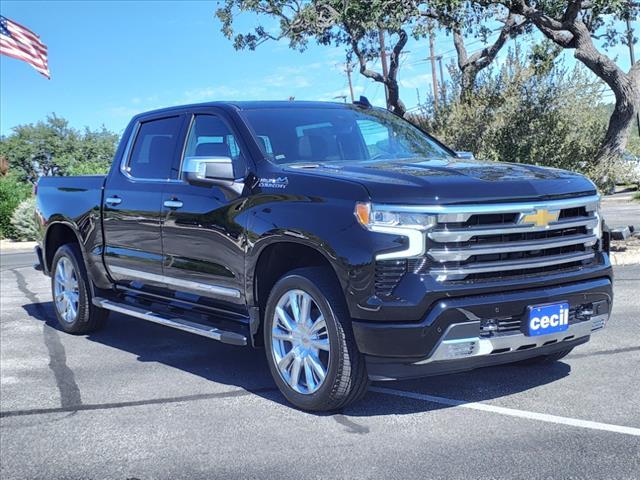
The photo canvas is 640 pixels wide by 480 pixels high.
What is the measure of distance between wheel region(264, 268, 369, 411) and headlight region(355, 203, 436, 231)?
1.68 feet

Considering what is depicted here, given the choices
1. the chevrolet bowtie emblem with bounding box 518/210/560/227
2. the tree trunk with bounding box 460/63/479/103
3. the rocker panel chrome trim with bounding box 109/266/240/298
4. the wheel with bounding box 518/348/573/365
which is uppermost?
the tree trunk with bounding box 460/63/479/103

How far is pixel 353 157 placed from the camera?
215 inches

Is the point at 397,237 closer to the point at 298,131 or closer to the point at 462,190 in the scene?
the point at 462,190

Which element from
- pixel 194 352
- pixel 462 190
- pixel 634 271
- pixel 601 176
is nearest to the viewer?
pixel 462 190

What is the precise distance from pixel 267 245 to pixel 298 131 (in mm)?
1174

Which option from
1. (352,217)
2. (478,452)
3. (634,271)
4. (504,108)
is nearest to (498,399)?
(478,452)

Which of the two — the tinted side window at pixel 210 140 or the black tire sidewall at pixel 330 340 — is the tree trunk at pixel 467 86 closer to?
the tinted side window at pixel 210 140

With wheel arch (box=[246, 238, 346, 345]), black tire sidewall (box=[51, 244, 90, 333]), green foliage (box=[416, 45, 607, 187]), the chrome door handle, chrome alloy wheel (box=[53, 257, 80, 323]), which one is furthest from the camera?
green foliage (box=[416, 45, 607, 187])

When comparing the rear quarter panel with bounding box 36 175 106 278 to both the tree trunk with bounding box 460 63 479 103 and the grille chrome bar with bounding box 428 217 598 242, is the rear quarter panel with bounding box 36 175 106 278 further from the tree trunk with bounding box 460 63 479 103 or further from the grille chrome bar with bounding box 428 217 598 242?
the tree trunk with bounding box 460 63 479 103

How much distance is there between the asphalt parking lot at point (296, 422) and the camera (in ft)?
12.4

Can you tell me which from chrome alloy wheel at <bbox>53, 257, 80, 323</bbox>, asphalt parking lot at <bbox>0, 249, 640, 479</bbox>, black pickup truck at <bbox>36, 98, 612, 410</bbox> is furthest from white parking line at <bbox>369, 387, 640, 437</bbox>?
chrome alloy wheel at <bbox>53, 257, 80, 323</bbox>

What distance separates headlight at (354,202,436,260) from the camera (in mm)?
4008

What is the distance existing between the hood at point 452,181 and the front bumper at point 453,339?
578 millimetres

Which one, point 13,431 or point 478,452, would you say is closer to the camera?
point 478,452
